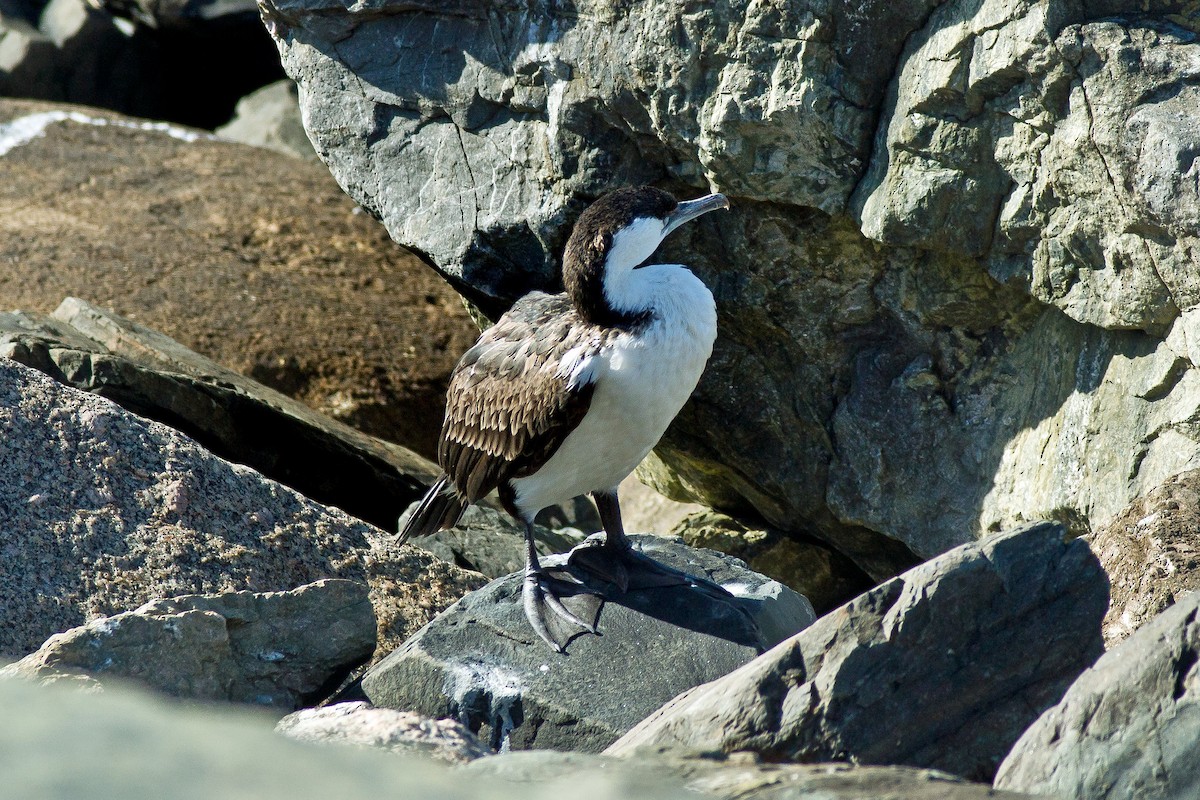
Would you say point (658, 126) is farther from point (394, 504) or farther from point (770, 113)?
point (394, 504)

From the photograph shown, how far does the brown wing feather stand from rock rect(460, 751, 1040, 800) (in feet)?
6.48

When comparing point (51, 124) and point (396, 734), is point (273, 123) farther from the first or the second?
point (396, 734)

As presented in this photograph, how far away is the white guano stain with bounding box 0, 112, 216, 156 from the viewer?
1048 cm

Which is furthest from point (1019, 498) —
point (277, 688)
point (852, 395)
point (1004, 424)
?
point (277, 688)

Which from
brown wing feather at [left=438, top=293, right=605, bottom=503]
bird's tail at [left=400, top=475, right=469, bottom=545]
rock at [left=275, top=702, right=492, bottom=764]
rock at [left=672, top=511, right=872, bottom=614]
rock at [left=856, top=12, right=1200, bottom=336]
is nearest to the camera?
rock at [left=275, top=702, right=492, bottom=764]

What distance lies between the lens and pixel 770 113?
5.37 meters

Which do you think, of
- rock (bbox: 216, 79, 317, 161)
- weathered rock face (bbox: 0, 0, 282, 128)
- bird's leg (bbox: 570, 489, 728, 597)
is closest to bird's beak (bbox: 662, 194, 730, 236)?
bird's leg (bbox: 570, 489, 728, 597)

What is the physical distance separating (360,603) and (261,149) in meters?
7.16

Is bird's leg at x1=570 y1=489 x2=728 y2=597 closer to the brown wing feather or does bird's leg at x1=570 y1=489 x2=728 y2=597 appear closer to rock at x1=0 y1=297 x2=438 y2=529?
the brown wing feather

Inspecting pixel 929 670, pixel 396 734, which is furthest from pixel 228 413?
pixel 929 670

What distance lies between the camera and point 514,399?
196 inches

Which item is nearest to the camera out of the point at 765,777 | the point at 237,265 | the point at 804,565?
the point at 765,777

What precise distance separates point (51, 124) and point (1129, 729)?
1021 centimetres

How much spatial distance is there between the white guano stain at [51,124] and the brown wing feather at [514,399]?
21.5ft
